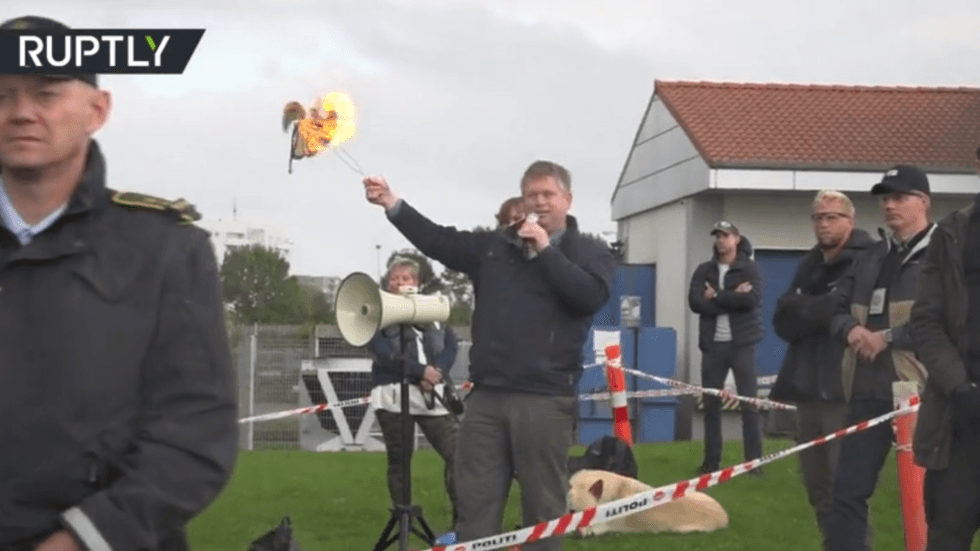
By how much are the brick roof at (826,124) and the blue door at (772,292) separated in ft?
4.49

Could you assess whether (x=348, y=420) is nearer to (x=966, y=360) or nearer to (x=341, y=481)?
(x=341, y=481)

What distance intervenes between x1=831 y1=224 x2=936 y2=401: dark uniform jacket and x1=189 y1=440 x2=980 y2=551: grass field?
2254 mm

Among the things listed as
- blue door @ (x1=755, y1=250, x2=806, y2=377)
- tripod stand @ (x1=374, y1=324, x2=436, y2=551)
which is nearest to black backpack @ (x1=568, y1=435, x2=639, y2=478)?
tripod stand @ (x1=374, y1=324, x2=436, y2=551)

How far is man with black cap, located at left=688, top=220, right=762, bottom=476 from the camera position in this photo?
43.9 feet

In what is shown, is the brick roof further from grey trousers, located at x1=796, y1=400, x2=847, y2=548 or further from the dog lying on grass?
grey trousers, located at x1=796, y1=400, x2=847, y2=548

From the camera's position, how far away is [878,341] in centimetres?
784

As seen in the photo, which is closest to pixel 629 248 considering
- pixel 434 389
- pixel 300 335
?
pixel 300 335

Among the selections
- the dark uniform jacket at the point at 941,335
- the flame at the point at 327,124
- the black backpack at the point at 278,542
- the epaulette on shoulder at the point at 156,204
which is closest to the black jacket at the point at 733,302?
the flame at the point at 327,124

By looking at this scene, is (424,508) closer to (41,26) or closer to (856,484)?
(856,484)

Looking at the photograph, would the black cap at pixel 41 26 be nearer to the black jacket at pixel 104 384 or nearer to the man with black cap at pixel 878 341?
the black jacket at pixel 104 384

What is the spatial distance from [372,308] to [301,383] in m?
11.6

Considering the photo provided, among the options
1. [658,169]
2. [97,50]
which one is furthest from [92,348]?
[658,169]

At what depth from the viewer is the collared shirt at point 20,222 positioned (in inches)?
108

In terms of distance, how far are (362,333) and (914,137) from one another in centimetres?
1892
